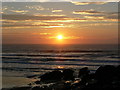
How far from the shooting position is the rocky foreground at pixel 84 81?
Answer: 11.7m

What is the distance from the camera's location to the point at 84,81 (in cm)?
1393

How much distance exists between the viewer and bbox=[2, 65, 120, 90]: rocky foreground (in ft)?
38.3

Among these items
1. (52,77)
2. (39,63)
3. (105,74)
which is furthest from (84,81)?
(39,63)

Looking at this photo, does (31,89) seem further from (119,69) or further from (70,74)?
(119,69)

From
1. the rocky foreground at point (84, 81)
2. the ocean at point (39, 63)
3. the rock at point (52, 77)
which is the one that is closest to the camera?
the rocky foreground at point (84, 81)

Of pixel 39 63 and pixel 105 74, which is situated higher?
pixel 105 74

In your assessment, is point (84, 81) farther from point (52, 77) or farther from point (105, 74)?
point (52, 77)

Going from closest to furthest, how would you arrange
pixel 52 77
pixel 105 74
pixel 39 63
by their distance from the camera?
pixel 105 74
pixel 52 77
pixel 39 63

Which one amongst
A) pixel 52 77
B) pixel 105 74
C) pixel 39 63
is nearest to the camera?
pixel 105 74

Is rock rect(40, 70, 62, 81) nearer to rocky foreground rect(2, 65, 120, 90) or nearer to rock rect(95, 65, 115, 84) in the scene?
rocky foreground rect(2, 65, 120, 90)

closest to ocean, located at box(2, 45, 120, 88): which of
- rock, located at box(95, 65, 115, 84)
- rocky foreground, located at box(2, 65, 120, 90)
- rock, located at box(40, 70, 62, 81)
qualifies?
rock, located at box(40, 70, 62, 81)

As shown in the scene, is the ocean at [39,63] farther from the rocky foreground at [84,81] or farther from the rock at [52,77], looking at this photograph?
the rocky foreground at [84,81]

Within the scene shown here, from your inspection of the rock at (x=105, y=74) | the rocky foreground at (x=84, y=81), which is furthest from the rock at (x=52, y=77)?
the rock at (x=105, y=74)

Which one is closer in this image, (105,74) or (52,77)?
(105,74)
